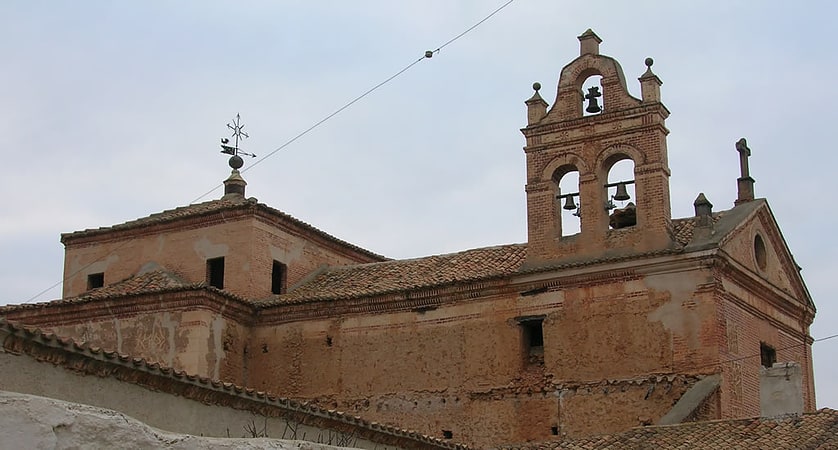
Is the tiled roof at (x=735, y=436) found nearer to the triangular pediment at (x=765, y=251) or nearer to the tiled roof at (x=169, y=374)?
the tiled roof at (x=169, y=374)

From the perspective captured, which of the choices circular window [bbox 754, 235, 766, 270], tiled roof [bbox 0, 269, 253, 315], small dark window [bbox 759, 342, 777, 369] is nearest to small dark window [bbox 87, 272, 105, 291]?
A: tiled roof [bbox 0, 269, 253, 315]

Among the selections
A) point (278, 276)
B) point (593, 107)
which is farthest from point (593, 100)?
point (278, 276)

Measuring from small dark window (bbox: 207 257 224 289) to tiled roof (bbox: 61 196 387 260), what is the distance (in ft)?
3.36

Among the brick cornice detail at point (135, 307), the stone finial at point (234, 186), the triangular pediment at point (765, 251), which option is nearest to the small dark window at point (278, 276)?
the brick cornice detail at point (135, 307)

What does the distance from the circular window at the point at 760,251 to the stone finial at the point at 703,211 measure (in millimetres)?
1917

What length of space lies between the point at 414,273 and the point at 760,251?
6501mm

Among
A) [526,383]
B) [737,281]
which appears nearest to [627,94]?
[737,281]

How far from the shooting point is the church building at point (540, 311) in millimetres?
18516

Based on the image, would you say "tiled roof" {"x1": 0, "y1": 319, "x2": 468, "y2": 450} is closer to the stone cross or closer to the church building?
the church building

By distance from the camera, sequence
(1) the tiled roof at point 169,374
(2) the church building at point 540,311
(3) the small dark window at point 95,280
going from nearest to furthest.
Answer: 1. (1) the tiled roof at point 169,374
2. (2) the church building at point 540,311
3. (3) the small dark window at point 95,280

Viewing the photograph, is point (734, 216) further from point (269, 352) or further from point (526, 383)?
point (269, 352)

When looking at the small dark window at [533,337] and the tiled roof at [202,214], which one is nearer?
the small dark window at [533,337]

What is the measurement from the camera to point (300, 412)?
13141mm

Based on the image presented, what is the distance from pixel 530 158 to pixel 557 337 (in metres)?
3.38
